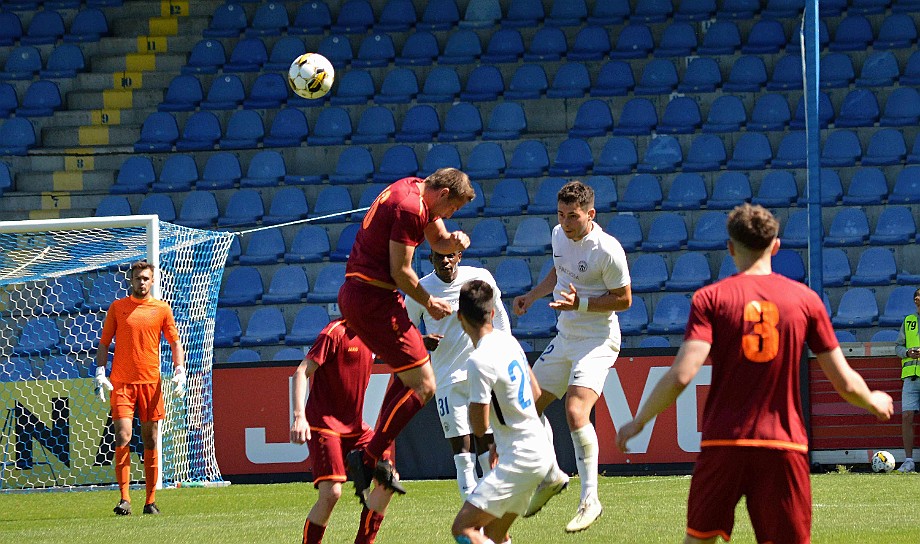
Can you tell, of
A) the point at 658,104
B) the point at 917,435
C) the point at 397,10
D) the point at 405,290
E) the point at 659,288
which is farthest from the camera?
the point at 397,10

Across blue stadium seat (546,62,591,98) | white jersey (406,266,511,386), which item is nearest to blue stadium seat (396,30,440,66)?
blue stadium seat (546,62,591,98)

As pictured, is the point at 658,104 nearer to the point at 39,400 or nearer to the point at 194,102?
the point at 194,102

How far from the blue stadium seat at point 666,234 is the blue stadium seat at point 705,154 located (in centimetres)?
90

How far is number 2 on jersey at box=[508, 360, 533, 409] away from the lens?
229 inches

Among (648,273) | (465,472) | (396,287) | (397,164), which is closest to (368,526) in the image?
(465,472)

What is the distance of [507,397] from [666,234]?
11.6 meters

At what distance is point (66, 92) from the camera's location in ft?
65.1

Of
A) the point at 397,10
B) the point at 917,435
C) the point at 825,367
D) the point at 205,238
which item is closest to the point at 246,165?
the point at 397,10

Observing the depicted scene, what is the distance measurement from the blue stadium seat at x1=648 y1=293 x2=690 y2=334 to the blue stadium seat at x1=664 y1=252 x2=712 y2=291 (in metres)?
0.18

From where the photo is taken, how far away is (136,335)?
37.6ft

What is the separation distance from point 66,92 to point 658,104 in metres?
9.40

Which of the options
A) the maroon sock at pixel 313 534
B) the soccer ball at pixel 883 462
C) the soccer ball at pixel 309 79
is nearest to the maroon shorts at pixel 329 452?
the maroon sock at pixel 313 534

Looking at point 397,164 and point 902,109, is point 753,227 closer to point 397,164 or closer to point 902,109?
point 397,164

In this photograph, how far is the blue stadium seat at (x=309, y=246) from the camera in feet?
56.4
